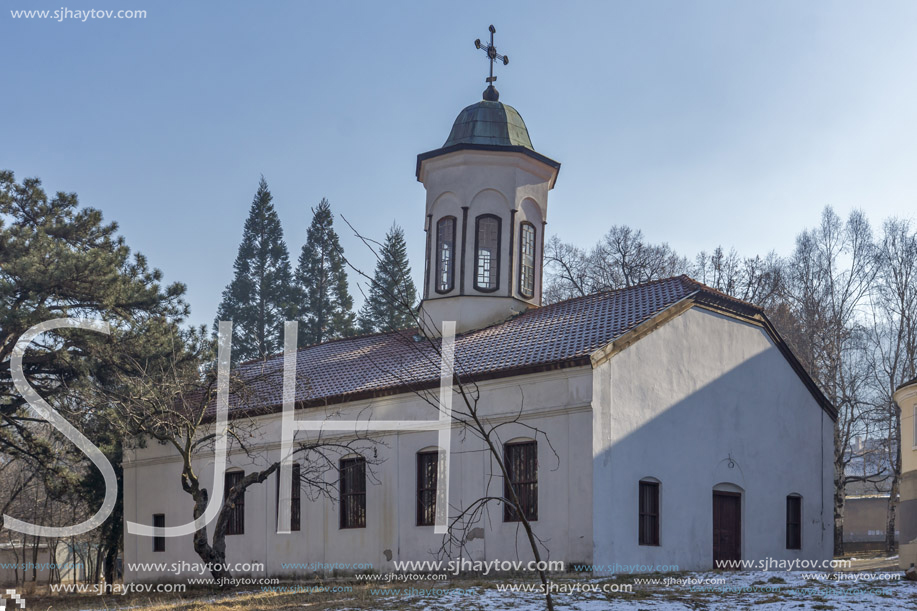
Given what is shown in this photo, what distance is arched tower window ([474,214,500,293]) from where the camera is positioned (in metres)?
26.9

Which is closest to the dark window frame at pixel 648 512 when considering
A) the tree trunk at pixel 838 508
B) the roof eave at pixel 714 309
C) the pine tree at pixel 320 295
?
the roof eave at pixel 714 309

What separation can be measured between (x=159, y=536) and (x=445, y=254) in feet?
36.7

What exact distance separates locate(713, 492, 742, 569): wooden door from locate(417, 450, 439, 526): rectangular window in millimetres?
6083

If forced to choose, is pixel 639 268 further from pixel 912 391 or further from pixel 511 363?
pixel 511 363

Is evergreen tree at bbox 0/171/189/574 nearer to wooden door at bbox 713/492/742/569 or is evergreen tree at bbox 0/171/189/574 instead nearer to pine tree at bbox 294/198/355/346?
wooden door at bbox 713/492/742/569

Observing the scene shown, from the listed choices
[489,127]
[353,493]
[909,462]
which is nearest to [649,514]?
[353,493]

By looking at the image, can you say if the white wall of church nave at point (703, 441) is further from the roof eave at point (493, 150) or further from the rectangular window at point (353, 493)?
the roof eave at point (493, 150)

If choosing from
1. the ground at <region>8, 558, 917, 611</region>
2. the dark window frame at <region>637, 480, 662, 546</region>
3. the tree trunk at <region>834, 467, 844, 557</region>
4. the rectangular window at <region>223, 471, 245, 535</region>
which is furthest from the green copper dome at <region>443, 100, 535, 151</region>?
the tree trunk at <region>834, 467, 844, 557</region>

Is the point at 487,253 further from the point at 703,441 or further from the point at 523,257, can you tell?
the point at 703,441

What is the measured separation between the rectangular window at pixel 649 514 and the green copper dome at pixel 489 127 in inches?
453

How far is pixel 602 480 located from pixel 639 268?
27.0 meters

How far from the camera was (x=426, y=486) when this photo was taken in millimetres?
22062

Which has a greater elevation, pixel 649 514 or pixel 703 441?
pixel 703 441

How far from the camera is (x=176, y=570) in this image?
87.6 ft
